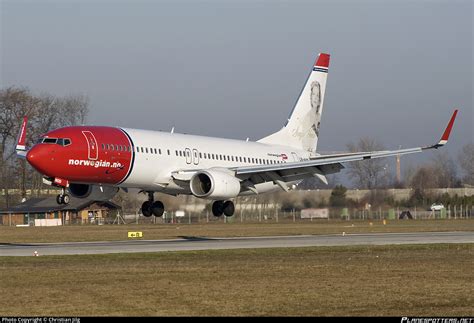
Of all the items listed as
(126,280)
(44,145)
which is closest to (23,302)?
(126,280)

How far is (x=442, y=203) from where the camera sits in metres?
85.1

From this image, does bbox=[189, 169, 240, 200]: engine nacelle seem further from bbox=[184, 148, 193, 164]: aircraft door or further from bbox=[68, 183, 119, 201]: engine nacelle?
bbox=[68, 183, 119, 201]: engine nacelle

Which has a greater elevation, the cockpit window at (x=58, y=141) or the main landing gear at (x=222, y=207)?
the cockpit window at (x=58, y=141)

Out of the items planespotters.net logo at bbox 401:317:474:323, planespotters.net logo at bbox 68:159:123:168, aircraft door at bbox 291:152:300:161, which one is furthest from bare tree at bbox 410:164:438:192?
planespotters.net logo at bbox 401:317:474:323

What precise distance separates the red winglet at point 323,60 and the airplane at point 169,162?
6.01 meters

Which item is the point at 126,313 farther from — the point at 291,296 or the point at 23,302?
the point at 291,296

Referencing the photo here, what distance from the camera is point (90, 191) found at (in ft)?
164

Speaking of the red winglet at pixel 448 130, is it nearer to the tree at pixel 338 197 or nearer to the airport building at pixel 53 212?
the tree at pixel 338 197

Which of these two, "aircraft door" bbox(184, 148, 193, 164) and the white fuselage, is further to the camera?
"aircraft door" bbox(184, 148, 193, 164)

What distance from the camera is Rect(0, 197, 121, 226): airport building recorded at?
312ft

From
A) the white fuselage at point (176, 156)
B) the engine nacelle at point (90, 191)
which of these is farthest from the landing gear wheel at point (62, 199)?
the engine nacelle at point (90, 191)

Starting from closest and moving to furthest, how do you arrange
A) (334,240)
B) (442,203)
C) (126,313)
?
(126,313), (334,240), (442,203)

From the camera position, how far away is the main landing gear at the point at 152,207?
5328cm

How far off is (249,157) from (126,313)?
1386 inches
